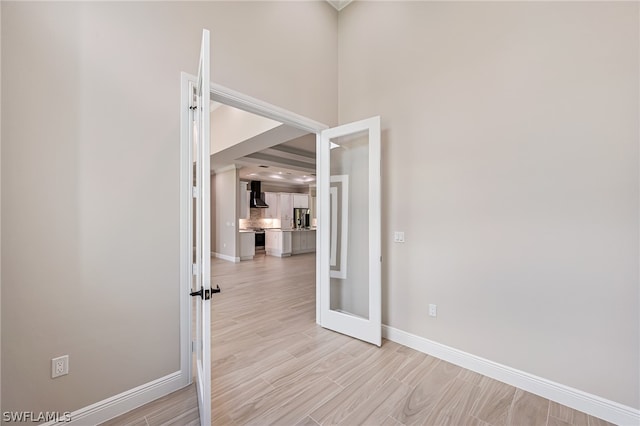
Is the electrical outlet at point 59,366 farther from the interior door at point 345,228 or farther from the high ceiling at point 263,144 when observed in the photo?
the high ceiling at point 263,144

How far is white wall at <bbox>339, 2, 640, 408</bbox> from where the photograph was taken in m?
1.77

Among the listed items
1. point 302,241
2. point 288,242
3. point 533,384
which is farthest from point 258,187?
point 533,384

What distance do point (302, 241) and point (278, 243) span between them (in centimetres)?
102

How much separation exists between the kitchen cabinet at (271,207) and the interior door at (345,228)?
7808mm

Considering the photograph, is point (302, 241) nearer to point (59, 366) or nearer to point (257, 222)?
point (257, 222)

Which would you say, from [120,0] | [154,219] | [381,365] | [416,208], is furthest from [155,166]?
[381,365]

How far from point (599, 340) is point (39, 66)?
3981mm

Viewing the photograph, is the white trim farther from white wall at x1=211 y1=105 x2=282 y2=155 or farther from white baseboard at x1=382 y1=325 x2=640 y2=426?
white baseboard at x1=382 y1=325 x2=640 y2=426

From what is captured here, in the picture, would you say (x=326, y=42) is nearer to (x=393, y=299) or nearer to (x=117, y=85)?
(x=117, y=85)

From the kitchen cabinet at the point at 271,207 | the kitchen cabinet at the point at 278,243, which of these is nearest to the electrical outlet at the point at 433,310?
the kitchen cabinet at the point at 278,243

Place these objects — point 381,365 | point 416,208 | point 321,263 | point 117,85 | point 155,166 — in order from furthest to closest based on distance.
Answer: point 321,263
point 416,208
point 381,365
point 155,166
point 117,85

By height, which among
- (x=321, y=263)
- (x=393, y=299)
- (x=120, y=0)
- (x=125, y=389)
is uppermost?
(x=120, y=0)

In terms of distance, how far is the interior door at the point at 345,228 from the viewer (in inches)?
118

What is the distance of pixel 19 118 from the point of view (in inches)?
58.6
